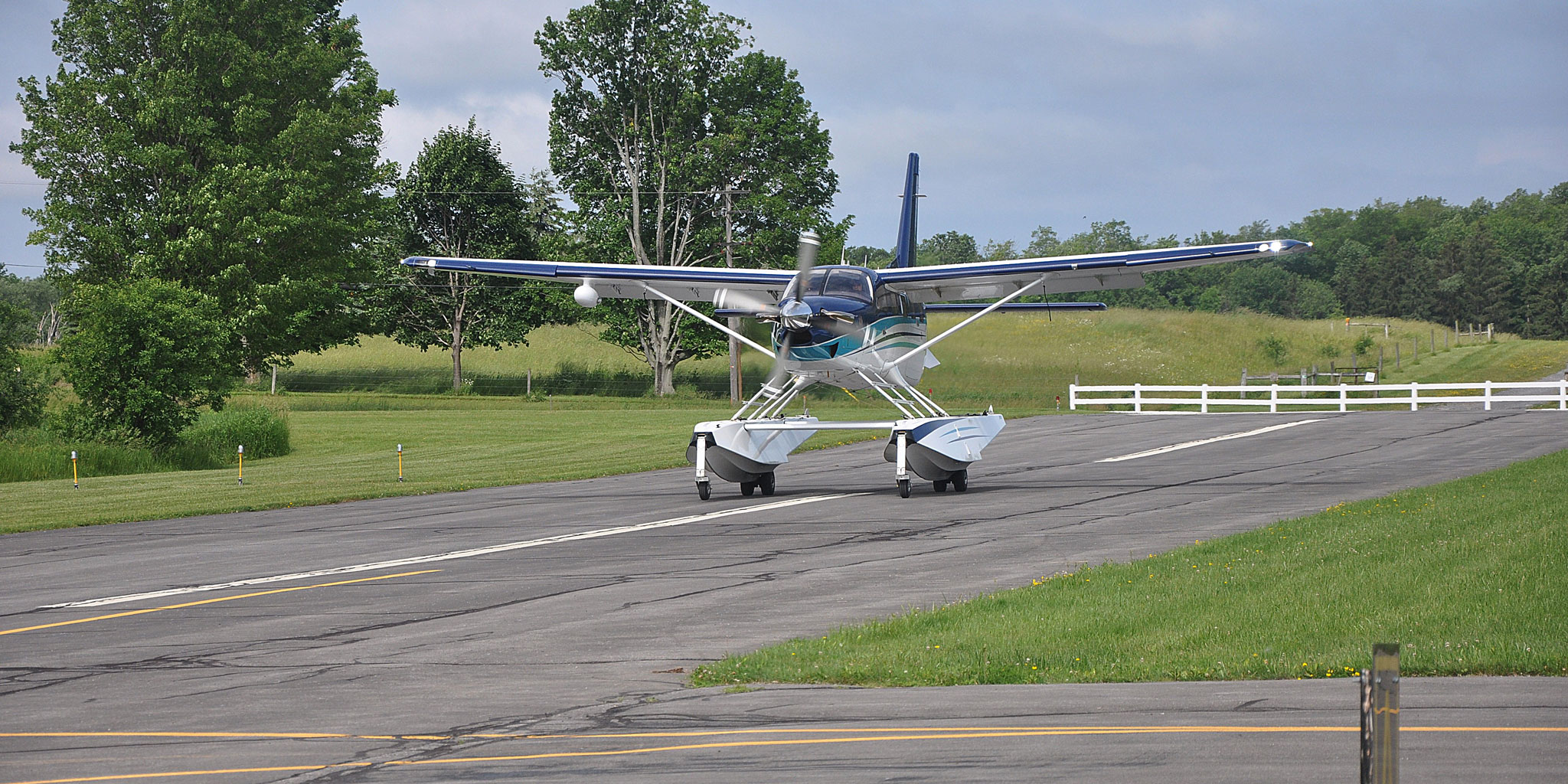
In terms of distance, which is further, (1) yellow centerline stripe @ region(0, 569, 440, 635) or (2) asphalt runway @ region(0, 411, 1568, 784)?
(1) yellow centerline stripe @ region(0, 569, 440, 635)

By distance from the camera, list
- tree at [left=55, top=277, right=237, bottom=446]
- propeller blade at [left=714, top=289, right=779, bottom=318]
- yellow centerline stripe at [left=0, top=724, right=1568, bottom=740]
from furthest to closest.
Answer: tree at [left=55, top=277, right=237, bottom=446] < propeller blade at [left=714, top=289, right=779, bottom=318] < yellow centerline stripe at [left=0, top=724, right=1568, bottom=740]

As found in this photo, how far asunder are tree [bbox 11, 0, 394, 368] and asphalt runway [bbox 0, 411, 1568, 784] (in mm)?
29518

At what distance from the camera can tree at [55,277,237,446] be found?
33250 mm

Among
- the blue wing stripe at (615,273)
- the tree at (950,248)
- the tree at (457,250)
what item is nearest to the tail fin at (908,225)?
the blue wing stripe at (615,273)

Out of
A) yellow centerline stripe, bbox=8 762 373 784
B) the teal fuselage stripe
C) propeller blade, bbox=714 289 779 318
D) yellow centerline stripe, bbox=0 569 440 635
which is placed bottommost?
yellow centerline stripe, bbox=0 569 440 635

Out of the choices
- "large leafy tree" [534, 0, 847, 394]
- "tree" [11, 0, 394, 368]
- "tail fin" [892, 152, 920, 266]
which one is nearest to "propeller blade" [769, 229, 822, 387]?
"tail fin" [892, 152, 920, 266]

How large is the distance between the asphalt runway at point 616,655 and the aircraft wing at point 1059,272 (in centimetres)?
379

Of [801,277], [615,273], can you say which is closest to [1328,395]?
[615,273]

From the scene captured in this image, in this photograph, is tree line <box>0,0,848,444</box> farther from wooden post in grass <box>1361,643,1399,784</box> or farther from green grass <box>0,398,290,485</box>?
wooden post in grass <box>1361,643,1399,784</box>

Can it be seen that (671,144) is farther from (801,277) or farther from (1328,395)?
(801,277)

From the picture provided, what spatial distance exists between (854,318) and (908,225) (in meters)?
8.27

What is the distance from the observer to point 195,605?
12492 mm

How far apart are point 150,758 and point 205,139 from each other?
47258 mm

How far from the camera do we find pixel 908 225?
2869 cm
